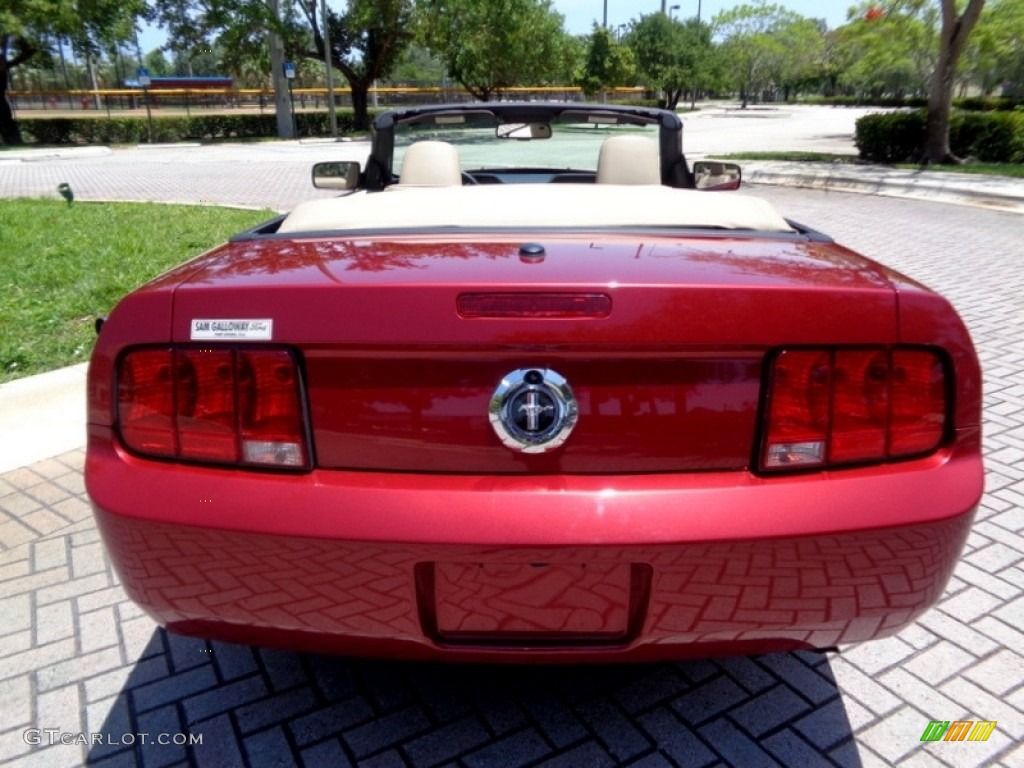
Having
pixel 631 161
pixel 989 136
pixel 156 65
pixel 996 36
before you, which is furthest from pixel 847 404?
pixel 156 65

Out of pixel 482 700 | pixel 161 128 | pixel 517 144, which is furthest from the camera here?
pixel 161 128

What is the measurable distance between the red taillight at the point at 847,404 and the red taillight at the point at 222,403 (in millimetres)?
1008

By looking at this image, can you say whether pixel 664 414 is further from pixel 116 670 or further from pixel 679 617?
pixel 116 670

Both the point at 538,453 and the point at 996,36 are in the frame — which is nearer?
the point at 538,453

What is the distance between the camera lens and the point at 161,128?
33.2 meters

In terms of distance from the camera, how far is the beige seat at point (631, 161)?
3.55 m

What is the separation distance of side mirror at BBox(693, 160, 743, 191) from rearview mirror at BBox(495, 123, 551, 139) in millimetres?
856

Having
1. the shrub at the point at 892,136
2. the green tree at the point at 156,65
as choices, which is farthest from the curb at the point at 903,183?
the green tree at the point at 156,65

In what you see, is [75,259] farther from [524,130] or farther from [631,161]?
[631,161]

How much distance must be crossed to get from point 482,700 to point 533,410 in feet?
3.57

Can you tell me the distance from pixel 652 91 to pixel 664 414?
5530 cm

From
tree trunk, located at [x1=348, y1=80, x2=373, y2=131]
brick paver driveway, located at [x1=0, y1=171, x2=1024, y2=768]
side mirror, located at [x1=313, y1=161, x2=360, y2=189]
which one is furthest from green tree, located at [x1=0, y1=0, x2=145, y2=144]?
brick paver driveway, located at [x1=0, y1=171, x2=1024, y2=768]

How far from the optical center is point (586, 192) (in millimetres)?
2746

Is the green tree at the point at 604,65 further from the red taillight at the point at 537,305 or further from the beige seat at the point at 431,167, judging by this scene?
the red taillight at the point at 537,305
